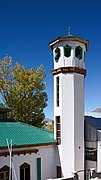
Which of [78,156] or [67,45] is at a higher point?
[67,45]

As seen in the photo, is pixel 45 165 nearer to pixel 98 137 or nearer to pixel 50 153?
pixel 50 153

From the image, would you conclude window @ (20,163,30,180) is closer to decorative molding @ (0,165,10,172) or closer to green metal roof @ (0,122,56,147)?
decorative molding @ (0,165,10,172)

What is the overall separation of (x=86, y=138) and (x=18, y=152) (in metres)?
4.79

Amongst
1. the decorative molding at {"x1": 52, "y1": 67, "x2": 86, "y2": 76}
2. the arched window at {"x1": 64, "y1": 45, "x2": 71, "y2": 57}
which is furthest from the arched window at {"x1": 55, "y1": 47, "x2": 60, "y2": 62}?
the decorative molding at {"x1": 52, "y1": 67, "x2": 86, "y2": 76}

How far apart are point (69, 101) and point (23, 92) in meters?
11.5

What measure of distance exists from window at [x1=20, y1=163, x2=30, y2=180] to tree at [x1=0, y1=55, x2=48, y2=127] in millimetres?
11990

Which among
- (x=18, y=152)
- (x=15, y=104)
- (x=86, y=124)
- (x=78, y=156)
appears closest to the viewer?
(x=18, y=152)

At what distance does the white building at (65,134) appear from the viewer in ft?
44.9

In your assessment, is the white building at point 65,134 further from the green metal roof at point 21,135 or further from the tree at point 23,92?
the tree at point 23,92

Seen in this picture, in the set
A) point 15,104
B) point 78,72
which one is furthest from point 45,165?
point 15,104

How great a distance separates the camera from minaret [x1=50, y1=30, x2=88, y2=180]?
45.7ft

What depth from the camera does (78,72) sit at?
1459cm

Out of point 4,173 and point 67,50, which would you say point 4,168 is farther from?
point 67,50

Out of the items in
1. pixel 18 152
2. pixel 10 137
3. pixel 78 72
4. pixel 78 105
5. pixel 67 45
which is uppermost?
pixel 67 45
